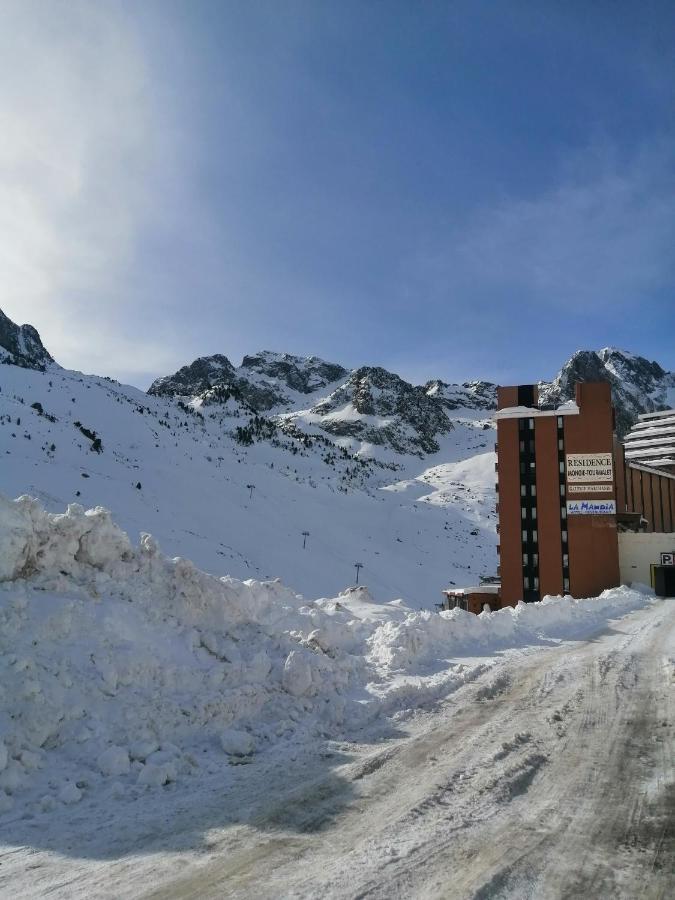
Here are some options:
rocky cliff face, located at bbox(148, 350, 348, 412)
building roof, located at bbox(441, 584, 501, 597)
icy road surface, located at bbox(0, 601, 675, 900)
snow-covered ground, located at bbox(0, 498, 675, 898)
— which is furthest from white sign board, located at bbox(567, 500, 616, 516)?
rocky cliff face, located at bbox(148, 350, 348, 412)

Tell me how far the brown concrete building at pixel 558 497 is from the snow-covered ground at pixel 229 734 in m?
32.0

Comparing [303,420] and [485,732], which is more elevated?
[303,420]

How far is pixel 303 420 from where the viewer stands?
6132 inches

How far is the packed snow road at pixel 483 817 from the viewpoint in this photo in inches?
203

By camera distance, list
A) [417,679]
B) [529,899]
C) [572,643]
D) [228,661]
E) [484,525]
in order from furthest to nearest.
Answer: [484,525], [572,643], [417,679], [228,661], [529,899]

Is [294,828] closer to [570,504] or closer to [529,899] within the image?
[529,899]

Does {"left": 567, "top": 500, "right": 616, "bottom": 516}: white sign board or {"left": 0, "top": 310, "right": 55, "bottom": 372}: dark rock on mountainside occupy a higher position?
{"left": 0, "top": 310, "right": 55, "bottom": 372}: dark rock on mountainside

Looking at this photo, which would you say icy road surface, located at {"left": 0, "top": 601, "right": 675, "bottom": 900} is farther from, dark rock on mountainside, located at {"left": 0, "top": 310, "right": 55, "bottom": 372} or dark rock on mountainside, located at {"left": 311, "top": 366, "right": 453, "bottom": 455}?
dark rock on mountainside, located at {"left": 311, "top": 366, "right": 453, "bottom": 455}

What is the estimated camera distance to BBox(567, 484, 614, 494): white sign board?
A: 142 ft

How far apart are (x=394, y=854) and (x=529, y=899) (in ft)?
4.21

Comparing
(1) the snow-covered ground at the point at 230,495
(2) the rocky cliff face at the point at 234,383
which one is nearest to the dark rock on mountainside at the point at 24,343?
(1) the snow-covered ground at the point at 230,495

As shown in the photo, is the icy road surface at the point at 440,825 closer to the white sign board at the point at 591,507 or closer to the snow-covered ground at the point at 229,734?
the snow-covered ground at the point at 229,734

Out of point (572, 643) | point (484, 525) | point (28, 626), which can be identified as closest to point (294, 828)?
point (28, 626)

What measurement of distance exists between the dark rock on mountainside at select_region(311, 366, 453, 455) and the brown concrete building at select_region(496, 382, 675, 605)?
9244 centimetres
